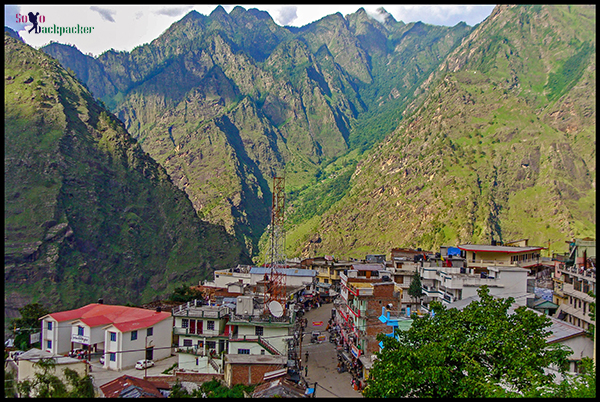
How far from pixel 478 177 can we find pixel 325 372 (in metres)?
119

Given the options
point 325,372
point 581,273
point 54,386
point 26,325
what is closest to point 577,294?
point 581,273

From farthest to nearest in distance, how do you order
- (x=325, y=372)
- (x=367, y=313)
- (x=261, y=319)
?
(x=367, y=313), (x=325, y=372), (x=261, y=319)

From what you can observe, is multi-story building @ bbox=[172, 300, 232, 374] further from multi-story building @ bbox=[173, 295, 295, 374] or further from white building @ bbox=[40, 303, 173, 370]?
white building @ bbox=[40, 303, 173, 370]

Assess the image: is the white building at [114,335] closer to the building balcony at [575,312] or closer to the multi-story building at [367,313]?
the multi-story building at [367,313]

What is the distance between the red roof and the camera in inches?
1726

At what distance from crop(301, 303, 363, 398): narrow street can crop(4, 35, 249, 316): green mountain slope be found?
247ft

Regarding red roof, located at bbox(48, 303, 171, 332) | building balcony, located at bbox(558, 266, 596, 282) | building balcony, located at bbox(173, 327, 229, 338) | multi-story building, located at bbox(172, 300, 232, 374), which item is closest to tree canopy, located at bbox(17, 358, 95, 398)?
red roof, located at bbox(48, 303, 171, 332)

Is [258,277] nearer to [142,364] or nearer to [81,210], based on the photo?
[142,364]

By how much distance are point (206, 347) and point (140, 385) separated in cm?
1029

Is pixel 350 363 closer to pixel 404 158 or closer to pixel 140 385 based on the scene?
pixel 140 385

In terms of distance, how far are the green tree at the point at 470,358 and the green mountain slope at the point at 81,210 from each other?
101 meters

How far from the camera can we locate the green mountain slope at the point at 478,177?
135 metres

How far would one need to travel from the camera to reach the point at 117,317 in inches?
1869

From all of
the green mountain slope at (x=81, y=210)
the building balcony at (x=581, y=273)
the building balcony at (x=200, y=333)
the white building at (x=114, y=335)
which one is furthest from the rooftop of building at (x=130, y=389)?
the green mountain slope at (x=81, y=210)
